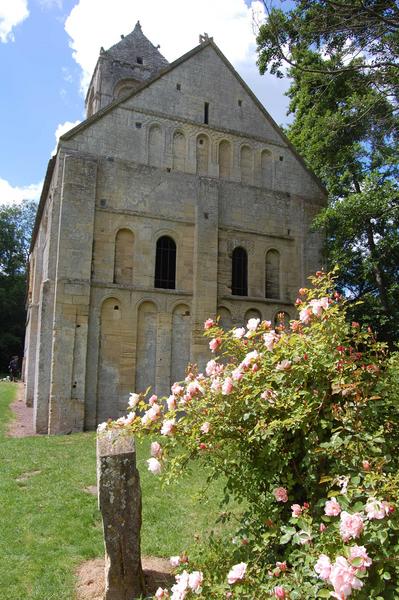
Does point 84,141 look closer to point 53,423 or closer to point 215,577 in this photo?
point 53,423

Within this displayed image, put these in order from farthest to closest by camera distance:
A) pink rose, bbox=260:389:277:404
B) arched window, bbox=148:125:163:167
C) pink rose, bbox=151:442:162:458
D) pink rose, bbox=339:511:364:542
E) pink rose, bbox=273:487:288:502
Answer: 1. arched window, bbox=148:125:163:167
2. pink rose, bbox=151:442:162:458
3. pink rose, bbox=260:389:277:404
4. pink rose, bbox=273:487:288:502
5. pink rose, bbox=339:511:364:542

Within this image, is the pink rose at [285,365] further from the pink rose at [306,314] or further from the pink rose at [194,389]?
the pink rose at [194,389]

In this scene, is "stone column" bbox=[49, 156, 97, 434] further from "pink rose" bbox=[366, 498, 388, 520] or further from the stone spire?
the stone spire

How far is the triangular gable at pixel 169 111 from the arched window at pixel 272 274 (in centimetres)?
356

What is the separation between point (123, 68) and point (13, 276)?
23665mm

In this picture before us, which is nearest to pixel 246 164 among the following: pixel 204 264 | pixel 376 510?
pixel 204 264

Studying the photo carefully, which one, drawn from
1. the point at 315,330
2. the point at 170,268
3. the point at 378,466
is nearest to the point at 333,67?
the point at 170,268

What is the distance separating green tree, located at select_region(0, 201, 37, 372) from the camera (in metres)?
42.7

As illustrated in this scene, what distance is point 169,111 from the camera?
1677 centimetres

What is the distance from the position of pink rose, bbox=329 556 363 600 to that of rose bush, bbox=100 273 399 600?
0.74ft

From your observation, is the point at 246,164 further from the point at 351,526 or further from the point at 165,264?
the point at 351,526

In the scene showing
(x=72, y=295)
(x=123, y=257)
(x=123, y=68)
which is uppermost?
(x=123, y=68)

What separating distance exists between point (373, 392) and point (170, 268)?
12.9m

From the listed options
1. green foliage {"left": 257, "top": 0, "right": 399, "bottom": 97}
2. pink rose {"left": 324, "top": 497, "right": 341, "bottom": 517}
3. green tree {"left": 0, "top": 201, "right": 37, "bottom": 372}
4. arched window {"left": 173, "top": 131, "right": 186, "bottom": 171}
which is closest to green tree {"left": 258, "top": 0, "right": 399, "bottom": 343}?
green foliage {"left": 257, "top": 0, "right": 399, "bottom": 97}
